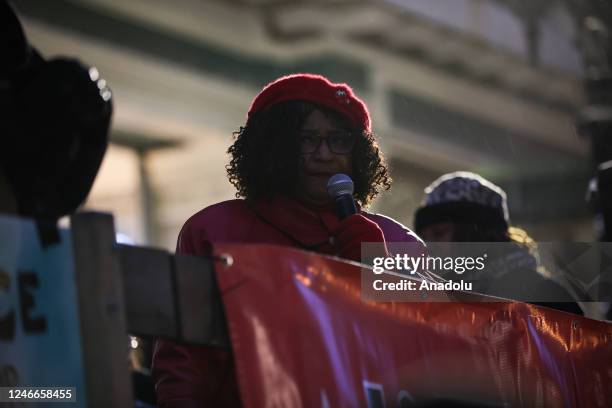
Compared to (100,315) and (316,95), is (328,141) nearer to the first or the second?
(316,95)

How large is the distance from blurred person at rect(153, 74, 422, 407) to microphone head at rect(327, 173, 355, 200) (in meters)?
0.08

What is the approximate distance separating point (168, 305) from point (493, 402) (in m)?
0.95

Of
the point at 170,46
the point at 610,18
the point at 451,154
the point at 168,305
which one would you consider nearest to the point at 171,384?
the point at 168,305

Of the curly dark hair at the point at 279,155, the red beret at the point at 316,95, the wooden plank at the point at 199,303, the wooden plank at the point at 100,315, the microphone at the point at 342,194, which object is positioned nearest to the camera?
the wooden plank at the point at 100,315

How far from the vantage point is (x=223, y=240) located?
3.07m

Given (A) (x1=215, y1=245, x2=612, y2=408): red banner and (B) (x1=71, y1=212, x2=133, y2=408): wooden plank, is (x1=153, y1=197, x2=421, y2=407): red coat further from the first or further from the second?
(B) (x1=71, y1=212, x2=133, y2=408): wooden plank

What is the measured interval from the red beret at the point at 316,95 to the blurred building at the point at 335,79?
7.93m

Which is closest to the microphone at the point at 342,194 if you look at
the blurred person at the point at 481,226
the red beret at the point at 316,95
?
the red beret at the point at 316,95

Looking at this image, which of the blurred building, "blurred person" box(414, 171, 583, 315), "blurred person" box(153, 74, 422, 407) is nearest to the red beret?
"blurred person" box(153, 74, 422, 407)

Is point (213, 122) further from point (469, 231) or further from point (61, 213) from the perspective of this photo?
point (61, 213)

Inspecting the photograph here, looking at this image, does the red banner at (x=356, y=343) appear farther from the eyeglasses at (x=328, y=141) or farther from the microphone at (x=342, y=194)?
the eyeglasses at (x=328, y=141)

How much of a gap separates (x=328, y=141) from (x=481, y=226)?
4.85ft

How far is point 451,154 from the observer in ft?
68.3

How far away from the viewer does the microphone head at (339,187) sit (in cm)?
315
